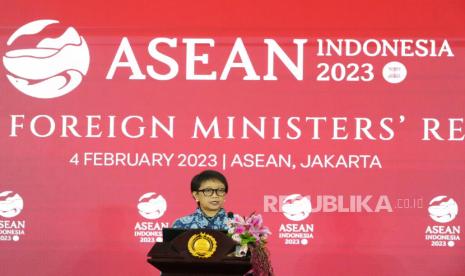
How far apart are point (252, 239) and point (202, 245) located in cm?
22

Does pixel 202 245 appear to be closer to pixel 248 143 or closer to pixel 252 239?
pixel 252 239

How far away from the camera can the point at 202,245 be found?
3617mm

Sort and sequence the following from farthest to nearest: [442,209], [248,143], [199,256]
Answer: [248,143], [442,209], [199,256]

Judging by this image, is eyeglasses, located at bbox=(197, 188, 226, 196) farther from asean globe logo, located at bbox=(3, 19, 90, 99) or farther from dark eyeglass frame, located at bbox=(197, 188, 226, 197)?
asean globe logo, located at bbox=(3, 19, 90, 99)

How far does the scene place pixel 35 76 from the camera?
572 cm

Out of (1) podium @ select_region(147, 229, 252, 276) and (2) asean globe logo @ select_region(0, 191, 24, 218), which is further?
(2) asean globe logo @ select_region(0, 191, 24, 218)

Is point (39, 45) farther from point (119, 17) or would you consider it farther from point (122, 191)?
point (122, 191)

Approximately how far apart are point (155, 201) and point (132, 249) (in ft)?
1.16

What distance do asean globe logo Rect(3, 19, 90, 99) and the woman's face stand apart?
158 cm

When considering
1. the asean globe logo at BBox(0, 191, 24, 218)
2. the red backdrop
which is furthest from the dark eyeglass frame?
the asean globe logo at BBox(0, 191, 24, 218)

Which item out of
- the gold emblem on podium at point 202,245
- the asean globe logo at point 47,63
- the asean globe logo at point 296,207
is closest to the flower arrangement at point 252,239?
the gold emblem on podium at point 202,245

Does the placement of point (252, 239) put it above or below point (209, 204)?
below

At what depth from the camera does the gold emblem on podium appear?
11.8 ft

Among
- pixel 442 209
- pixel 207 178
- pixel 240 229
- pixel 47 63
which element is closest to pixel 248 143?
pixel 207 178
